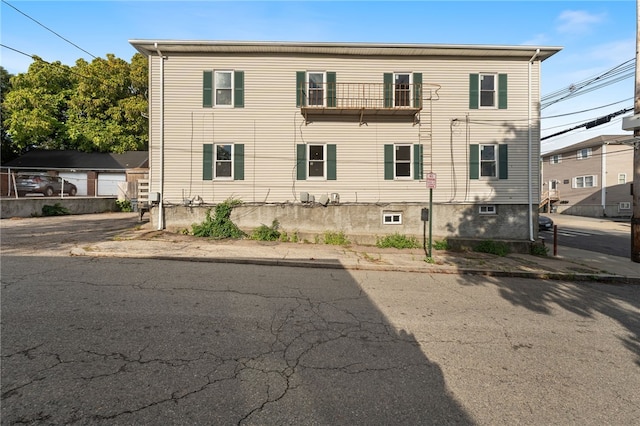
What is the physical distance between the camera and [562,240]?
1638cm

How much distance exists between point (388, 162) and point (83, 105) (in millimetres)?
27995

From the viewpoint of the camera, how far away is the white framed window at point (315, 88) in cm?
1281

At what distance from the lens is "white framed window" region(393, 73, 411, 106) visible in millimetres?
12883

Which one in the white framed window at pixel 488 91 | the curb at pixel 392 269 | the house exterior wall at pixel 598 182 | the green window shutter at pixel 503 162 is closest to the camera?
the curb at pixel 392 269

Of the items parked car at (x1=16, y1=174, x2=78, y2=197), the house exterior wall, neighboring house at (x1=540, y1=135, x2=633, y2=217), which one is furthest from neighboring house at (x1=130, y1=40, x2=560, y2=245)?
the house exterior wall

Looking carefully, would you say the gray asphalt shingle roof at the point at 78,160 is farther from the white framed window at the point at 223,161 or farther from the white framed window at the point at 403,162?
the white framed window at the point at 403,162

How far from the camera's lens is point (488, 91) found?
13.0 m

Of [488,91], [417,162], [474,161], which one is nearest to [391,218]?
[417,162]

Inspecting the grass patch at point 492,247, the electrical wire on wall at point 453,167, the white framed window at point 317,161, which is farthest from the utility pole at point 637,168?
the white framed window at point 317,161

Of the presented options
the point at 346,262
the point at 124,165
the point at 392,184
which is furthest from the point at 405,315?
the point at 124,165

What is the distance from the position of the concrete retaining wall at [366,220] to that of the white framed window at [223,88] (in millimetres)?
4289

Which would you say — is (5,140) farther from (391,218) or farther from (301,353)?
(301,353)

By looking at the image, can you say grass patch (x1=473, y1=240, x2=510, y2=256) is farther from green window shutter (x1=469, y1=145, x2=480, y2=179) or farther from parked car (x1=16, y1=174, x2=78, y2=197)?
parked car (x1=16, y1=174, x2=78, y2=197)

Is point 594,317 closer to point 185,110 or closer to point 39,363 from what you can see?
point 39,363
